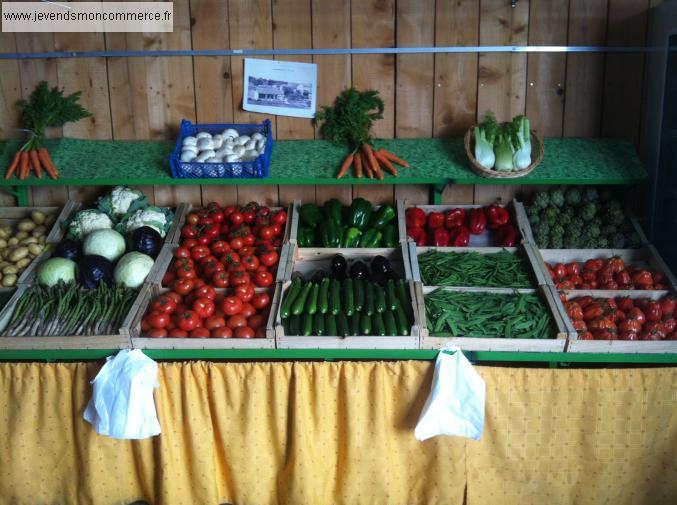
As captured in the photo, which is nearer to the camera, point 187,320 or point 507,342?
point 507,342

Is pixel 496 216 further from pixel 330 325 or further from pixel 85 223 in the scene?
pixel 85 223

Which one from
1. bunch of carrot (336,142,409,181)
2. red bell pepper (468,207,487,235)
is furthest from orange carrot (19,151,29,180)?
red bell pepper (468,207,487,235)

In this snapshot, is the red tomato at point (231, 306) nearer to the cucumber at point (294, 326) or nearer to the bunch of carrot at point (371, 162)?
the cucumber at point (294, 326)

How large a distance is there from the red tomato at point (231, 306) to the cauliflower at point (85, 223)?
105 cm

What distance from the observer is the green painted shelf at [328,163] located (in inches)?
145

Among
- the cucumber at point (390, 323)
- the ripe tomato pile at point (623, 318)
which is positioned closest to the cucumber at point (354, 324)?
the cucumber at point (390, 323)

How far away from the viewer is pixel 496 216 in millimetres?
3961

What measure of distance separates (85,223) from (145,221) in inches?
13.5

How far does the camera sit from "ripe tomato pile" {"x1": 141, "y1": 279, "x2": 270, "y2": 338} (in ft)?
10.7

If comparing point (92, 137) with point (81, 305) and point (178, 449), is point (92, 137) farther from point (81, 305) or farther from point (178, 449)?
point (178, 449)

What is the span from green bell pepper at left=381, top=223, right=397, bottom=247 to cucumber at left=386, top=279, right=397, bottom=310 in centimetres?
40

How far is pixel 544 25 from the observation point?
3.88 meters

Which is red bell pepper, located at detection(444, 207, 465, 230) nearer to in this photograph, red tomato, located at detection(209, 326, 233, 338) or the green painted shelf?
the green painted shelf

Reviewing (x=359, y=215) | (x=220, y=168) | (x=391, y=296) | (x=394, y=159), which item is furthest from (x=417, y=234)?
(x=220, y=168)
